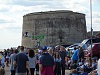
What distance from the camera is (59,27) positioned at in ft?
233

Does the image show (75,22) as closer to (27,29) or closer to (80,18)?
(80,18)

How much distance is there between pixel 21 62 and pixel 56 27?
5871 cm

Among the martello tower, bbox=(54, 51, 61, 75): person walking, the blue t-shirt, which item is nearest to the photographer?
the blue t-shirt

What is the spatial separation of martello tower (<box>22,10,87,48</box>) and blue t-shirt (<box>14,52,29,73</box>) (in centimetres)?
5633

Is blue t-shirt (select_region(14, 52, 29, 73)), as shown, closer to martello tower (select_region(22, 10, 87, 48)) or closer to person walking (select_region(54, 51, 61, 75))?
person walking (select_region(54, 51, 61, 75))

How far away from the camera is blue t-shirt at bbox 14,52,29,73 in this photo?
41.4 ft

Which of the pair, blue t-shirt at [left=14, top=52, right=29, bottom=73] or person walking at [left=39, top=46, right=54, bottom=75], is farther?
blue t-shirt at [left=14, top=52, right=29, bottom=73]

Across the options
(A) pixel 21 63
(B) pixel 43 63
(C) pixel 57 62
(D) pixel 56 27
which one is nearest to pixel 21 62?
(A) pixel 21 63

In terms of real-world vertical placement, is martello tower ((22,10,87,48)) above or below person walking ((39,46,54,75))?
above

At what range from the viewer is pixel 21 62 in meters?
12.7

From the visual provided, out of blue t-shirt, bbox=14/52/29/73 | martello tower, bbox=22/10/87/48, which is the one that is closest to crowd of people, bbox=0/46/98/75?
blue t-shirt, bbox=14/52/29/73

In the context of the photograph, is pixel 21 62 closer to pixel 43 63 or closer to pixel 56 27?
pixel 43 63

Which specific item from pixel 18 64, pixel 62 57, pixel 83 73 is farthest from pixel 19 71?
pixel 62 57

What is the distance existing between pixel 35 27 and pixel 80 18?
9.82 m
